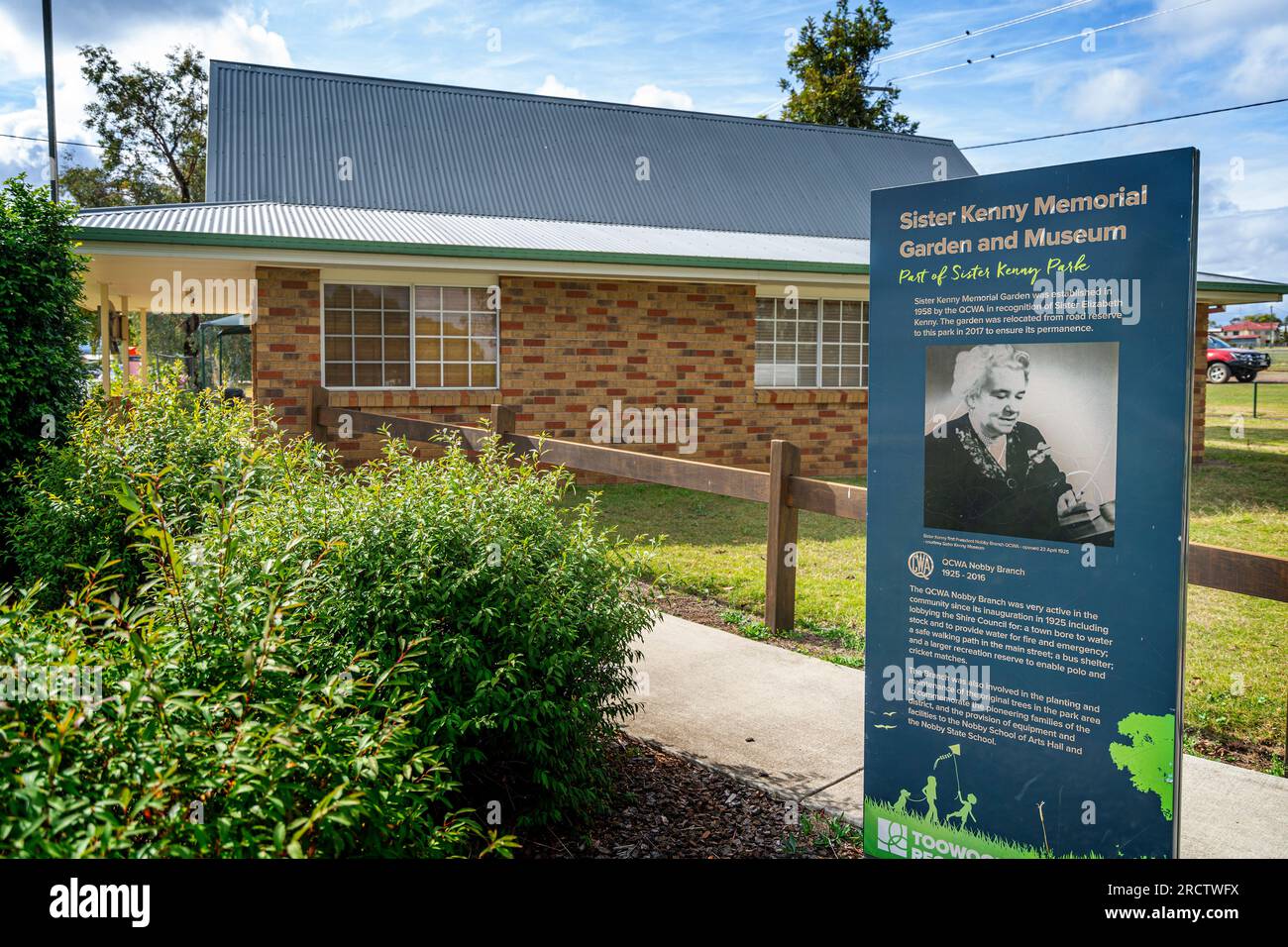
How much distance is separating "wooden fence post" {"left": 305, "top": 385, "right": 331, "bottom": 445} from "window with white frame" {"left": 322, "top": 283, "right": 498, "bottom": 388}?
3.21 feet

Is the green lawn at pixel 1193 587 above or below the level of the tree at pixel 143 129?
below

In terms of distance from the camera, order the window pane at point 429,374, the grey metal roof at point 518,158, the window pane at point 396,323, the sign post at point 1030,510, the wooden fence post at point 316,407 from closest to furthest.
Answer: the sign post at point 1030,510
the wooden fence post at point 316,407
the window pane at point 396,323
the window pane at point 429,374
the grey metal roof at point 518,158

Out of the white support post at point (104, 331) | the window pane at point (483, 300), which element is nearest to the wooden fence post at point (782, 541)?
the window pane at point (483, 300)

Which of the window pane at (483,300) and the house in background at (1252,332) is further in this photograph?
the house in background at (1252,332)

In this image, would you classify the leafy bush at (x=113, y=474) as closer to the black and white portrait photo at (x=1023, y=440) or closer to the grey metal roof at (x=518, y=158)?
the black and white portrait photo at (x=1023, y=440)

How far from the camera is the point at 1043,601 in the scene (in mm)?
3184

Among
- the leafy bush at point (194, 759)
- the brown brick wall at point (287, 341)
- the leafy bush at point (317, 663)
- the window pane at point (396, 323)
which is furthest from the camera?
the window pane at point (396, 323)

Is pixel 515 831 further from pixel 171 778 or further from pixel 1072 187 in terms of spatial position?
pixel 1072 187

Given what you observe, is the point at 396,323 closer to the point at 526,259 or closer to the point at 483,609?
→ the point at 526,259

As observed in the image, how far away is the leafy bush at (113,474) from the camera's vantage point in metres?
5.62

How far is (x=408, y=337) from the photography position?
13.3 metres

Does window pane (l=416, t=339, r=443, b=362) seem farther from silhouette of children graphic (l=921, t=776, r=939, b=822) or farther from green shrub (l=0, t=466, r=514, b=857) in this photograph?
silhouette of children graphic (l=921, t=776, r=939, b=822)

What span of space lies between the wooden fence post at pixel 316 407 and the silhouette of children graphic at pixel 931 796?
923 centimetres

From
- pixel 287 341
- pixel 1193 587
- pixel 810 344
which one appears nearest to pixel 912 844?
pixel 1193 587
